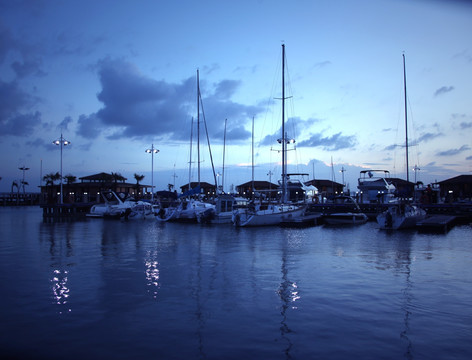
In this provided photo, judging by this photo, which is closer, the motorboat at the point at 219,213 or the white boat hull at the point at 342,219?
the motorboat at the point at 219,213

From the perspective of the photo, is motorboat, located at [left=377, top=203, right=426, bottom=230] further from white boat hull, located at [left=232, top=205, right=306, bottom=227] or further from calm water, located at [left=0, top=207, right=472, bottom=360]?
calm water, located at [left=0, top=207, right=472, bottom=360]

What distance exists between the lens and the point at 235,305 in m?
10.8

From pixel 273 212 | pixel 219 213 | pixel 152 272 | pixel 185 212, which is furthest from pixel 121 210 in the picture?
pixel 152 272

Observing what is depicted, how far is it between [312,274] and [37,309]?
368 inches

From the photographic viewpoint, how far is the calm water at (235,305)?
7922mm

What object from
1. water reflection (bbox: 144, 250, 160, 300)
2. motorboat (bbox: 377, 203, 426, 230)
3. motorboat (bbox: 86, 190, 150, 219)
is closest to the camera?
water reflection (bbox: 144, 250, 160, 300)

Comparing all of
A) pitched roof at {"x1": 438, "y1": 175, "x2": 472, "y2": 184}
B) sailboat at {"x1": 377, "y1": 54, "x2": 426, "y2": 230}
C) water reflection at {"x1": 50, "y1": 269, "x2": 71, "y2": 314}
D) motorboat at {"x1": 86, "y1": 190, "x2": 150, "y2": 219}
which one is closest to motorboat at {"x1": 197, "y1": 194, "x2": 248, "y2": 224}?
motorboat at {"x1": 86, "y1": 190, "x2": 150, "y2": 219}

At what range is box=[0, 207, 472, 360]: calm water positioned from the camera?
792 centimetres

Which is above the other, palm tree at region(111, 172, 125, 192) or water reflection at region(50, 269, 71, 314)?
palm tree at region(111, 172, 125, 192)

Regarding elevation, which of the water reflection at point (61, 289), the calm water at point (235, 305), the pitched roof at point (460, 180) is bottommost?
the calm water at point (235, 305)

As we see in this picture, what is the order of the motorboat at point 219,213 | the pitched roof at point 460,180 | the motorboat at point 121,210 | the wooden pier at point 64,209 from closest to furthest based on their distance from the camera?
the motorboat at point 219,213, the motorboat at point 121,210, the wooden pier at point 64,209, the pitched roof at point 460,180

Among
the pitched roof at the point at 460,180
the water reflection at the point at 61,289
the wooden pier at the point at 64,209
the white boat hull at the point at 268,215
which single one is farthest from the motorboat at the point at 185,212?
the pitched roof at the point at 460,180

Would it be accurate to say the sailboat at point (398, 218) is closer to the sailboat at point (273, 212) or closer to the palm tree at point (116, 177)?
the sailboat at point (273, 212)

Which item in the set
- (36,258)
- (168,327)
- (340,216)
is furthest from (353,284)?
(340,216)
